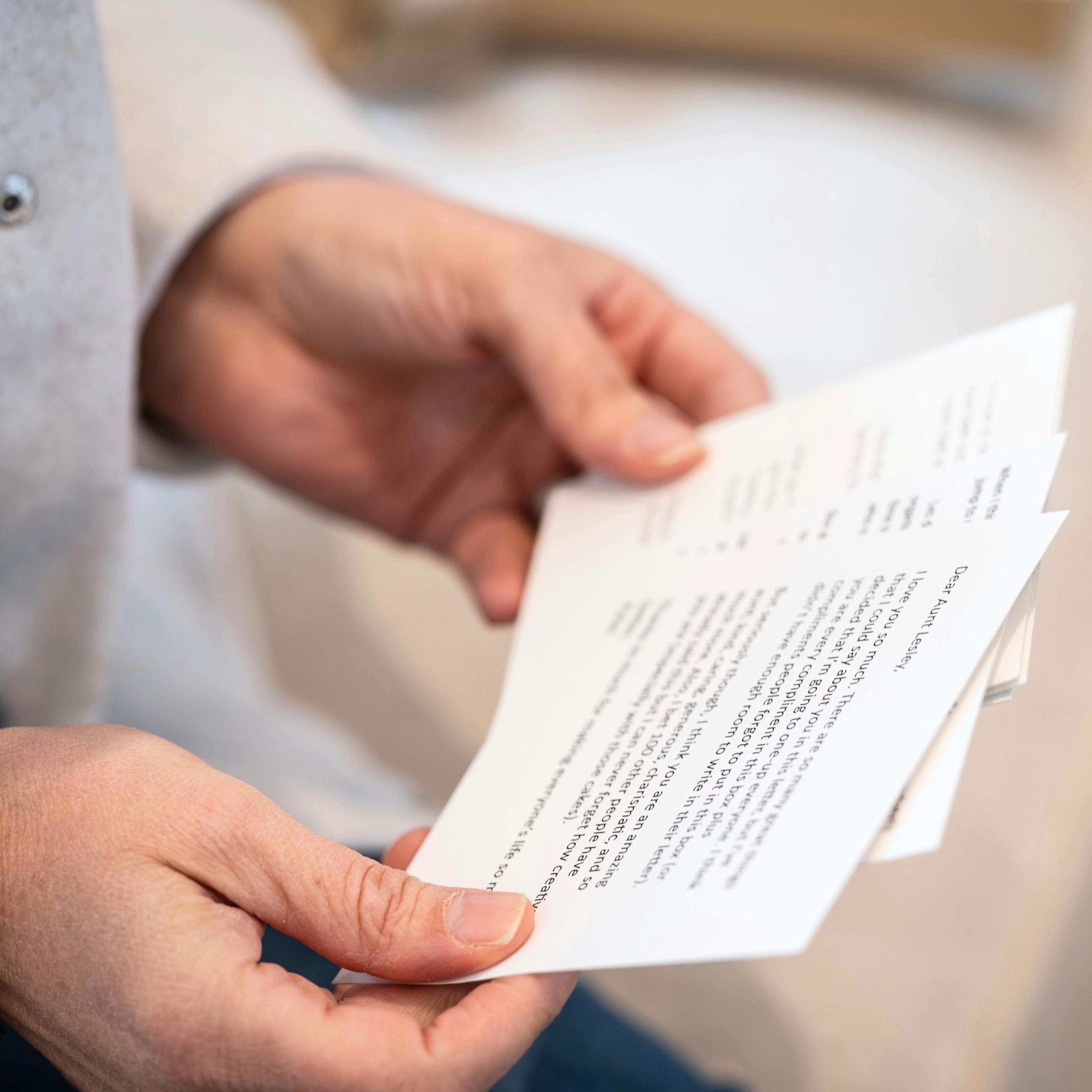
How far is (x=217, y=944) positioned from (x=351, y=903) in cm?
4

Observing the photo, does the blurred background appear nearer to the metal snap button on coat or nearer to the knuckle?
the knuckle

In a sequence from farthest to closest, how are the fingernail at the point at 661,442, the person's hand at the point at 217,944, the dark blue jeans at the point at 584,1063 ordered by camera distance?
the fingernail at the point at 661,442, the dark blue jeans at the point at 584,1063, the person's hand at the point at 217,944

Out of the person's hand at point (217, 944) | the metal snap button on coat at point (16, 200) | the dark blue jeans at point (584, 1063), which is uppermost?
the metal snap button on coat at point (16, 200)

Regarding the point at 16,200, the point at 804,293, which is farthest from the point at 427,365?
the point at 804,293

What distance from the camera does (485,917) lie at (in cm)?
27

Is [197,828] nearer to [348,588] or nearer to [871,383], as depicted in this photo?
[871,383]

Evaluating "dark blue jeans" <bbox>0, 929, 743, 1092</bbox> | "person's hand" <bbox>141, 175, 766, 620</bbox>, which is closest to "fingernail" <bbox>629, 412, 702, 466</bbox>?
"person's hand" <bbox>141, 175, 766, 620</bbox>

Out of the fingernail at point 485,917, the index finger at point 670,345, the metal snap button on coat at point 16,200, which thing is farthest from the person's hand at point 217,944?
the index finger at point 670,345

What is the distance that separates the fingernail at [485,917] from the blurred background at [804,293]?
0.38 ft

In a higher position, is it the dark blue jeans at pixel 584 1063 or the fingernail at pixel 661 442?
the fingernail at pixel 661 442

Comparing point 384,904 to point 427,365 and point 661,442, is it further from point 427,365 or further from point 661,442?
point 427,365

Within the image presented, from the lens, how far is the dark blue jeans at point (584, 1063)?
378 millimetres

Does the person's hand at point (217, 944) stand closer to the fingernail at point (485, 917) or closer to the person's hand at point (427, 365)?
the fingernail at point (485, 917)

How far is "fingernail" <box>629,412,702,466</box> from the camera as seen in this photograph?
49cm
